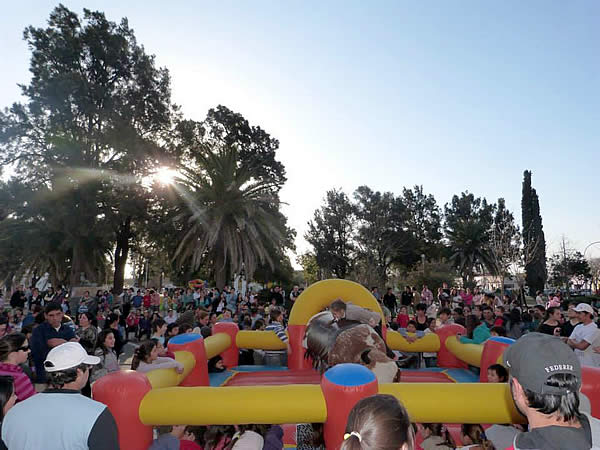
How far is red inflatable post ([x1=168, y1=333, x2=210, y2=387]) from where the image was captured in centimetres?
552

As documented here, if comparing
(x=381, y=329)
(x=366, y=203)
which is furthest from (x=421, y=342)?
(x=366, y=203)

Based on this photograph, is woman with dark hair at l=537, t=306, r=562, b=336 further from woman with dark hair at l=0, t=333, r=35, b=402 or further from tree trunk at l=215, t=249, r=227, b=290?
tree trunk at l=215, t=249, r=227, b=290

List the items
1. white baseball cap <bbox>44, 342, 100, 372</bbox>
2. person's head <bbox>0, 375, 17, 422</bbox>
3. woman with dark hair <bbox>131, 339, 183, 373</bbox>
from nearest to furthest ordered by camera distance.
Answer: white baseball cap <bbox>44, 342, 100, 372</bbox> < person's head <bbox>0, 375, 17, 422</bbox> < woman with dark hair <bbox>131, 339, 183, 373</bbox>

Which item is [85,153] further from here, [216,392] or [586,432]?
[586,432]

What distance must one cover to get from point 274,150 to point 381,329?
26.9m

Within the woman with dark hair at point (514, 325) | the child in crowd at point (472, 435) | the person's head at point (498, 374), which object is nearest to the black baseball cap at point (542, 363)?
the child in crowd at point (472, 435)

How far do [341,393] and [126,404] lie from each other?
5.55ft

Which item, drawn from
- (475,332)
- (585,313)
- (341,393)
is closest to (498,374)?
(341,393)

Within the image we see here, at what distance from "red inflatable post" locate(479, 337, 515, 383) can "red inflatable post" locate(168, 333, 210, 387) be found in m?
3.72

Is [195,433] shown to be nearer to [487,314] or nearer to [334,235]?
[487,314]

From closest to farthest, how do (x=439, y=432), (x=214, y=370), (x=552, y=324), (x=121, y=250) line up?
1. (x=439, y=432)
2. (x=552, y=324)
3. (x=214, y=370)
4. (x=121, y=250)

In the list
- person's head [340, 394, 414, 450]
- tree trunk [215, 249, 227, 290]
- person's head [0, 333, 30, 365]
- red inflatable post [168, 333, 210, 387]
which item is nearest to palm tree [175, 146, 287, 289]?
tree trunk [215, 249, 227, 290]

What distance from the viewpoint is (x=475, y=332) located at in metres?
7.03

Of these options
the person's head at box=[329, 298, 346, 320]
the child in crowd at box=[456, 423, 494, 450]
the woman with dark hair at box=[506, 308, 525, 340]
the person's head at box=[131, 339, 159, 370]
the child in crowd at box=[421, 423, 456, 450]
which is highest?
the person's head at box=[329, 298, 346, 320]
